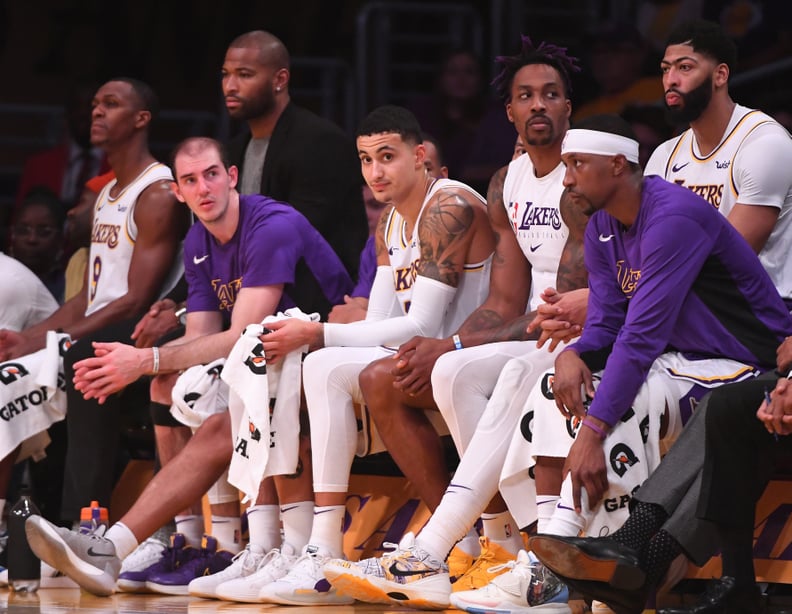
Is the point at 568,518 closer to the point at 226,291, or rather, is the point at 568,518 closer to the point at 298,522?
the point at 298,522

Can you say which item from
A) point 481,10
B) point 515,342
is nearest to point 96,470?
point 515,342

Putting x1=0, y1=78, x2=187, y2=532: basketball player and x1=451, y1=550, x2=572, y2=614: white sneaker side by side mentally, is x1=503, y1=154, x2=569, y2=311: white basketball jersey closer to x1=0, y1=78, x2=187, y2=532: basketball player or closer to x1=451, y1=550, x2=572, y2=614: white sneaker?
x1=451, y1=550, x2=572, y2=614: white sneaker

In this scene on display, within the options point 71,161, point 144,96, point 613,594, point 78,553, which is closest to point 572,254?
point 613,594

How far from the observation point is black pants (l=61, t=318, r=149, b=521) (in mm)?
6020

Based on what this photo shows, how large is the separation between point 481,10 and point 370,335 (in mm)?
5473

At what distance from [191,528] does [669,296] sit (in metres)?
2.48

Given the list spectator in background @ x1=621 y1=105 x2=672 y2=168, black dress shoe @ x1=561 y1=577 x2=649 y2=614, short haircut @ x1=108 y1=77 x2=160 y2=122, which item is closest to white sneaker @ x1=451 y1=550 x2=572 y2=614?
black dress shoe @ x1=561 y1=577 x2=649 y2=614

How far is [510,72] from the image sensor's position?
18.2 ft

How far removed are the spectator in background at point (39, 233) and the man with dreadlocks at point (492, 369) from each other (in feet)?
10.2

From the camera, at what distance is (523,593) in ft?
14.5

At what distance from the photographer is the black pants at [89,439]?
602 cm

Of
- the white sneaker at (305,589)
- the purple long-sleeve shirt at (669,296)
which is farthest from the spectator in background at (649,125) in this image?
the white sneaker at (305,589)

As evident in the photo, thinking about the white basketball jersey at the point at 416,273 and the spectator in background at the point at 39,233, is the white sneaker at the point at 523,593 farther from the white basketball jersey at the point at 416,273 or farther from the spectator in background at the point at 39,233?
the spectator in background at the point at 39,233

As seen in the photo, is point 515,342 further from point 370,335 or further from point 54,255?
point 54,255
